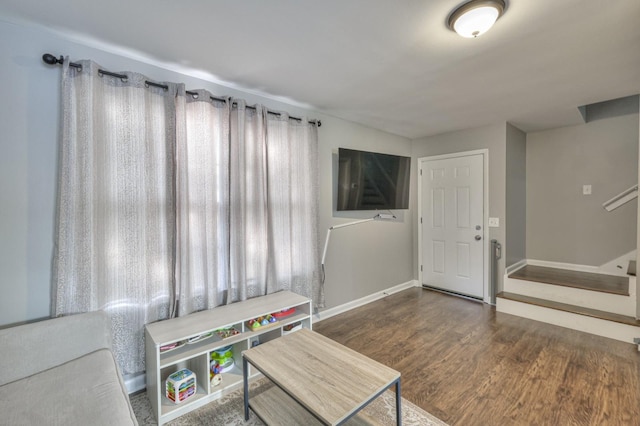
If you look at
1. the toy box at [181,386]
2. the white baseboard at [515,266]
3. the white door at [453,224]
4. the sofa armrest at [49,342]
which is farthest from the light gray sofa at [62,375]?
the white baseboard at [515,266]

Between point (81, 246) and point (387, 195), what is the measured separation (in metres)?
3.10

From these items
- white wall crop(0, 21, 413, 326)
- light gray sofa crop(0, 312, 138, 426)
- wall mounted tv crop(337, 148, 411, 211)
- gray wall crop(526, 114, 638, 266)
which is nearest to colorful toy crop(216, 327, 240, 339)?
light gray sofa crop(0, 312, 138, 426)

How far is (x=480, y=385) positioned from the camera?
2.03 m

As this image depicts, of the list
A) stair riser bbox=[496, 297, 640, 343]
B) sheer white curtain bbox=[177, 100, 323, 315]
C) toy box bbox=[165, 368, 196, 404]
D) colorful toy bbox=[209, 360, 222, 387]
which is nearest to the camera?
toy box bbox=[165, 368, 196, 404]

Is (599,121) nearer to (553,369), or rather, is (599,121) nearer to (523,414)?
(553,369)

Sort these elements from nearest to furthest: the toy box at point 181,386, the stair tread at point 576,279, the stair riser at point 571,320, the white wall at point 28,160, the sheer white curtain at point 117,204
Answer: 1. the white wall at point 28,160
2. the sheer white curtain at point 117,204
3. the toy box at point 181,386
4. the stair riser at point 571,320
5. the stair tread at point 576,279

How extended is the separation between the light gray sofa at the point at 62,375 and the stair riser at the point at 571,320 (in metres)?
3.76

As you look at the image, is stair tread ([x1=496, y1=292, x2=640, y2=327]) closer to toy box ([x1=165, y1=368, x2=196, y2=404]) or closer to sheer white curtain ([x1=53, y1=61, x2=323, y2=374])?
sheer white curtain ([x1=53, y1=61, x2=323, y2=374])

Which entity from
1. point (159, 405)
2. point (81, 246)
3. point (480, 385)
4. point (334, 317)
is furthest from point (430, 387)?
point (81, 246)

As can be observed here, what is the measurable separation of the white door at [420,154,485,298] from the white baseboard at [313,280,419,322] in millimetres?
336

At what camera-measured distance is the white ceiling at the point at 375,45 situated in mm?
1480

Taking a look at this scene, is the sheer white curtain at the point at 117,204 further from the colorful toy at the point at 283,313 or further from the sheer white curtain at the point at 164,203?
the colorful toy at the point at 283,313

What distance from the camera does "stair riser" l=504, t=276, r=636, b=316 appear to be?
277 centimetres

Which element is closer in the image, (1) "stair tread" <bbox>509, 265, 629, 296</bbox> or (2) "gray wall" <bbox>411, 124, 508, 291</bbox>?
(1) "stair tread" <bbox>509, 265, 629, 296</bbox>
